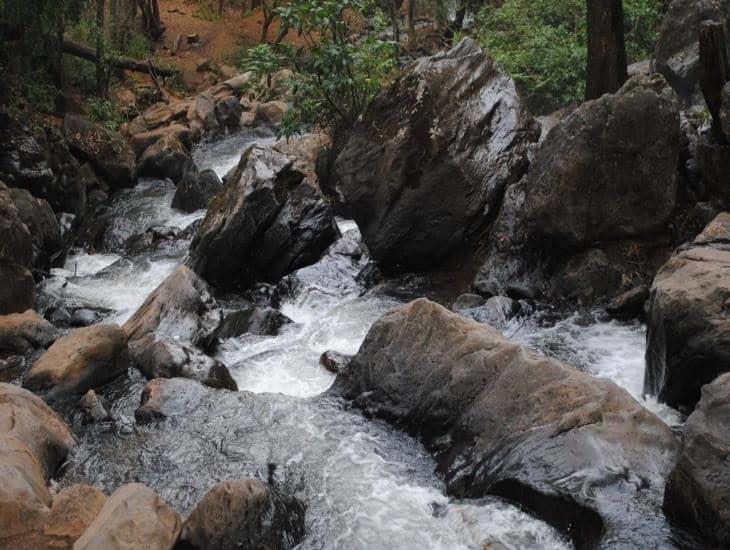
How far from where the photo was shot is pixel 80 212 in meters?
16.2

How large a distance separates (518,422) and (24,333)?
7.21m

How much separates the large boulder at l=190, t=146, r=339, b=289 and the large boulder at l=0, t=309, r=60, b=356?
8.57 ft

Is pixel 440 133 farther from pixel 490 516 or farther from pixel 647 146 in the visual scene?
pixel 490 516

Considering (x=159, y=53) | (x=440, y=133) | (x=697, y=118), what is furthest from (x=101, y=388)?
(x=159, y=53)

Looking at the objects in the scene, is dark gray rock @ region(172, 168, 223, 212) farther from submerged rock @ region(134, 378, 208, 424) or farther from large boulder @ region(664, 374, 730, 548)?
large boulder @ region(664, 374, 730, 548)

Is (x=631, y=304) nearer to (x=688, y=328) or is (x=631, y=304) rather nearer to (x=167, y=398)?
(x=688, y=328)

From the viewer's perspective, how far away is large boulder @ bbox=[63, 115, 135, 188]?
1783 centimetres

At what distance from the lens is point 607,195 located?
9383 millimetres

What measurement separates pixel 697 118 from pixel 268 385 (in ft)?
21.7

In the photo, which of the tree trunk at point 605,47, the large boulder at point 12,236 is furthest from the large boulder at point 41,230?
the tree trunk at point 605,47

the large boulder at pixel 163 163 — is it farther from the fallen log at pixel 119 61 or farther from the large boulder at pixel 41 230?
the large boulder at pixel 41 230

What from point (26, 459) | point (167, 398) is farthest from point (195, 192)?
point (26, 459)

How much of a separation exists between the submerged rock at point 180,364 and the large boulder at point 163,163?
10.3 metres

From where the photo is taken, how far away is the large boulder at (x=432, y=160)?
36.3 ft
